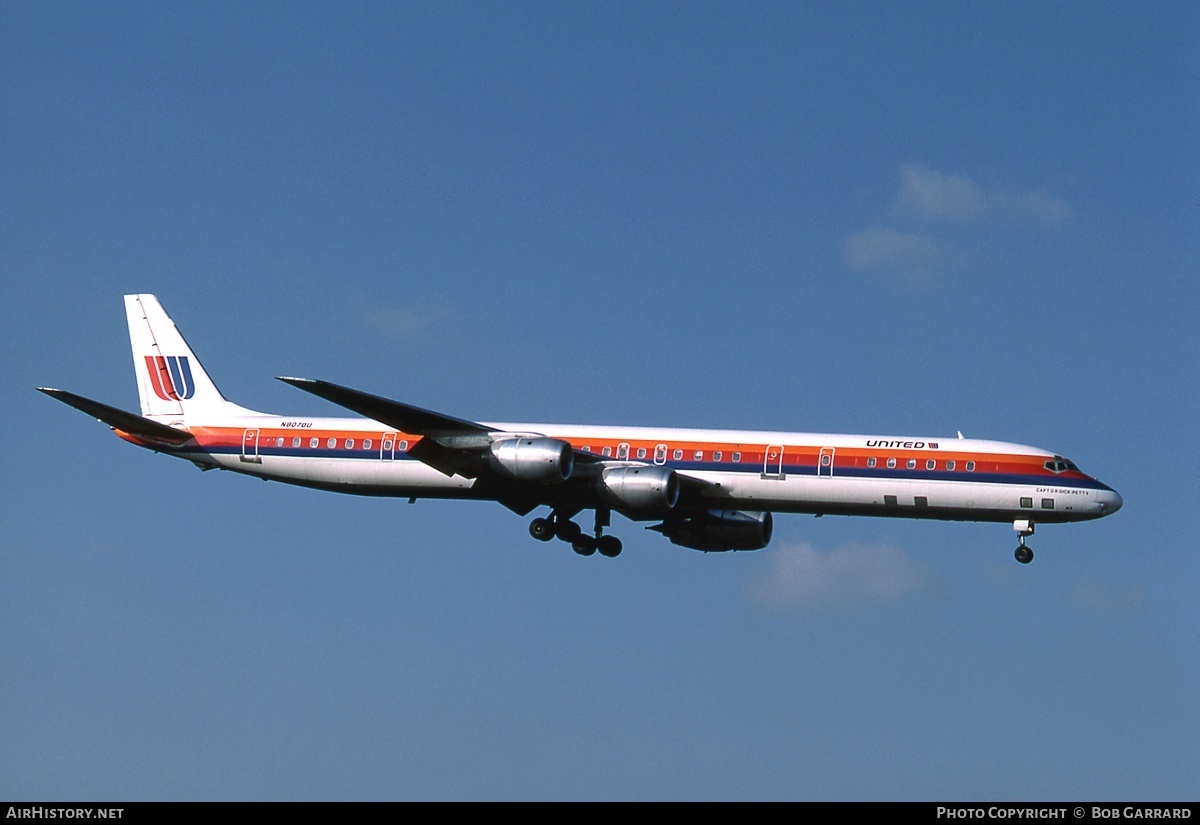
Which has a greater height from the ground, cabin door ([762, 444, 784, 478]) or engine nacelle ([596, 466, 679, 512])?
cabin door ([762, 444, 784, 478])

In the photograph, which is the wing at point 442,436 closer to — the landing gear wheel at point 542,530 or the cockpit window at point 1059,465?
the landing gear wheel at point 542,530

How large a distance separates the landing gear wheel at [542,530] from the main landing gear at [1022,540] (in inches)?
Result: 630

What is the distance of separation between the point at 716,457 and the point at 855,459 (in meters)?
4.64

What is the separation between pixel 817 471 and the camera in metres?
53.4

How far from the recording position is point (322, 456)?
190ft

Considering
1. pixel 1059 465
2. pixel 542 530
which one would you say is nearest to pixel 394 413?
pixel 542 530

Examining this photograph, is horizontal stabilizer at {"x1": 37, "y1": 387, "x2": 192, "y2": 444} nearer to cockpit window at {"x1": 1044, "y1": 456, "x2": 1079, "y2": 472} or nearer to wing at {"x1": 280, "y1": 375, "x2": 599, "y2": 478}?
wing at {"x1": 280, "y1": 375, "x2": 599, "y2": 478}

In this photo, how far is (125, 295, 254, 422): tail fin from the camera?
2434 inches

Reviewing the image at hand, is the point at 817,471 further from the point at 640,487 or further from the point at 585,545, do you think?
the point at 585,545

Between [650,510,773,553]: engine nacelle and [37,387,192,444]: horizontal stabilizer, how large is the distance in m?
18.7

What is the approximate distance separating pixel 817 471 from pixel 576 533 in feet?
31.7

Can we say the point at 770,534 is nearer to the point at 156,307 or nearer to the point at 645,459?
the point at 645,459

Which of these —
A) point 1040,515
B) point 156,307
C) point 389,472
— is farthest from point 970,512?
point 156,307

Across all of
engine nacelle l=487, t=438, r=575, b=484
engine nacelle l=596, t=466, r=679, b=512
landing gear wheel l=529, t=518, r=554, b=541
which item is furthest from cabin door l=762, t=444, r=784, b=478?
landing gear wheel l=529, t=518, r=554, b=541
